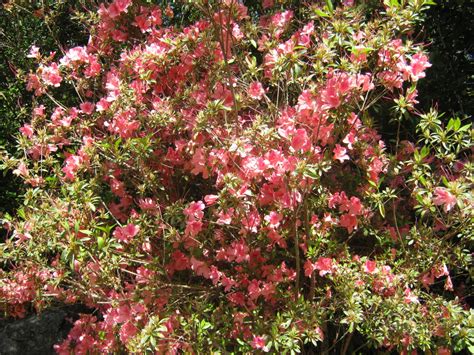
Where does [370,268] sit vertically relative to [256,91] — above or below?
below

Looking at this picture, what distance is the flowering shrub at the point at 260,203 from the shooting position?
2.42m

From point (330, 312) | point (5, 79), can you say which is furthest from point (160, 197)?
point (5, 79)

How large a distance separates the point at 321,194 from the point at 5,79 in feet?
10.6

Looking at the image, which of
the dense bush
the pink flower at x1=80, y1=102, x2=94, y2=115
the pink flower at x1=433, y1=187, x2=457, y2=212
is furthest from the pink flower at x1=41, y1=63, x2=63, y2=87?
the pink flower at x1=433, y1=187, x2=457, y2=212

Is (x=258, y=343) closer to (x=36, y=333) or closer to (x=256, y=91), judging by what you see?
(x=256, y=91)

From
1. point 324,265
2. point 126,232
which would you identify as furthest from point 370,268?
point 126,232

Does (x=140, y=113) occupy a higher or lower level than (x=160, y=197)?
higher

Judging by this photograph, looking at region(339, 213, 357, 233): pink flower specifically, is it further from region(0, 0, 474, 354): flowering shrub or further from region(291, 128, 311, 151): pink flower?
region(291, 128, 311, 151): pink flower

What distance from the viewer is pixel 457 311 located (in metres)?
2.47

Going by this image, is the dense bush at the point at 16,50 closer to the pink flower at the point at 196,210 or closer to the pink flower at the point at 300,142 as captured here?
the pink flower at the point at 196,210

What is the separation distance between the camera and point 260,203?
2.51m

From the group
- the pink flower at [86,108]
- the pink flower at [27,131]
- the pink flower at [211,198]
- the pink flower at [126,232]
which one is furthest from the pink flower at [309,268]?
the pink flower at [27,131]

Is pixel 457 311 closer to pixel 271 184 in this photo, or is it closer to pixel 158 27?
pixel 271 184

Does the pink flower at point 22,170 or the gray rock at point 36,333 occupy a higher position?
the pink flower at point 22,170
